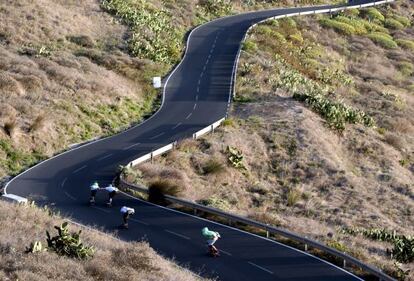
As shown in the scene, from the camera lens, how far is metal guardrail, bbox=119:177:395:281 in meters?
19.2

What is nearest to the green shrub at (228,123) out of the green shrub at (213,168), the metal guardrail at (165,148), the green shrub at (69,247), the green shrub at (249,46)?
the metal guardrail at (165,148)

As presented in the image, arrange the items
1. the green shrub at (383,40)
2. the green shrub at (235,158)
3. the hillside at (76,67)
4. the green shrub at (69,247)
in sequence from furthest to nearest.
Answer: the green shrub at (383,40) < the hillside at (76,67) < the green shrub at (235,158) < the green shrub at (69,247)

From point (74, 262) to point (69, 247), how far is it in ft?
2.96

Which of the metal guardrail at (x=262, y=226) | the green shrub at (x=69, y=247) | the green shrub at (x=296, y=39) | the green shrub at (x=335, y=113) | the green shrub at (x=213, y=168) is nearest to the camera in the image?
the green shrub at (x=69, y=247)

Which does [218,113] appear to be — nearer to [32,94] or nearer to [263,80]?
[263,80]

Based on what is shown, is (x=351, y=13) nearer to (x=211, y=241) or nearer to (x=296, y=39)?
(x=296, y=39)

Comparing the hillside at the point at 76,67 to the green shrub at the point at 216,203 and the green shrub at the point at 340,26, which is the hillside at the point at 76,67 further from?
the green shrub at the point at 340,26

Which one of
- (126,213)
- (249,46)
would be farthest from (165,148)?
(249,46)

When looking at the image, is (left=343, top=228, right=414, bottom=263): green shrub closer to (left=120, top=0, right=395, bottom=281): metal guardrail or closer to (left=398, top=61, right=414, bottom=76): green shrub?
(left=120, top=0, right=395, bottom=281): metal guardrail

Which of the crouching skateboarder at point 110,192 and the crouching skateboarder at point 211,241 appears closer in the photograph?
the crouching skateboarder at point 211,241

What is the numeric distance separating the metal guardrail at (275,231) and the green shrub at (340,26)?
5129 centimetres

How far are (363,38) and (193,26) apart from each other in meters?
19.9

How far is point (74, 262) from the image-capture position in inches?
639

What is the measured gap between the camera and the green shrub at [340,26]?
74250 mm
